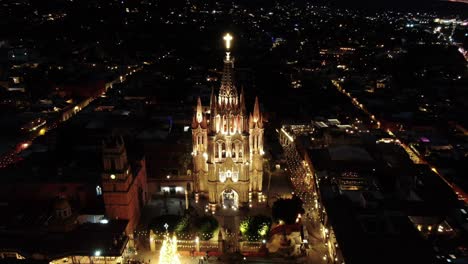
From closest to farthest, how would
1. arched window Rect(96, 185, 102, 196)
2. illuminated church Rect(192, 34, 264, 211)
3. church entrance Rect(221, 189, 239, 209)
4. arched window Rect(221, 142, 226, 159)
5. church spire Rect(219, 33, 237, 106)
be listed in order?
church spire Rect(219, 33, 237, 106) < arched window Rect(96, 185, 102, 196) < illuminated church Rect(192, 34, 264, 211) < arched window Rect(221, 142, 226, 159) < church entrance Rect(221, 189, 239, 209)

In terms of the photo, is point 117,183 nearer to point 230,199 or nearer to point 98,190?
point 98,190

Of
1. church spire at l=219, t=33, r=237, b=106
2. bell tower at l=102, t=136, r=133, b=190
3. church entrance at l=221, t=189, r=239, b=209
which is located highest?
church spire at l=219, t=33, r=237, b=106

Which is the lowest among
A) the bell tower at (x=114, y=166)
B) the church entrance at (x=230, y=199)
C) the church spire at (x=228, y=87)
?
the church entrance at (x=230, y=199)

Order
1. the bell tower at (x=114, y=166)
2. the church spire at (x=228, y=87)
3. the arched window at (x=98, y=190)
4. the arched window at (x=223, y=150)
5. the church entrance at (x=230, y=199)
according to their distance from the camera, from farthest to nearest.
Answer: the church entrance at (x=230, y=199) → the arched window at (x=223, y=150) → the arched window at (x=98, y=190) → the church spire at (x=228, y=87) → the bell tower at (x=114, y=166)

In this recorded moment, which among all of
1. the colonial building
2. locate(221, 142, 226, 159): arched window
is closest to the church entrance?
locate(221, 142, 226, 159): arched window

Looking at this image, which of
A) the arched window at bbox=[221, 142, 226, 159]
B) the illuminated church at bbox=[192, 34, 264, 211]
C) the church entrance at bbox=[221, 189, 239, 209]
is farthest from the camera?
the church entrance at bbox=[221, 189, 239, 209]

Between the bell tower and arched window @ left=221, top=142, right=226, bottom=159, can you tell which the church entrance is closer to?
arched window @ left=221, top=142, right=226, bottom=159

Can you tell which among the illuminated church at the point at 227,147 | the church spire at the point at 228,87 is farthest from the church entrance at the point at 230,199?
the church spire at the point at 228,87

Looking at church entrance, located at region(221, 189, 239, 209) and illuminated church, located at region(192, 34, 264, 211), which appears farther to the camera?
church entrance, located at region(221, 189, 239, 209)

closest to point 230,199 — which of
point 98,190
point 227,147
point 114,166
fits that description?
point 227,147

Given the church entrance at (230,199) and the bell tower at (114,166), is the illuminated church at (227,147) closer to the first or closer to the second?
the church entrance at (230,199)
